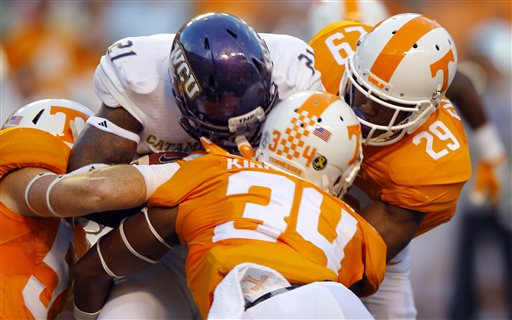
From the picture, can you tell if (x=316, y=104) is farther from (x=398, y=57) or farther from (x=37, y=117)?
(x=37, y=117)

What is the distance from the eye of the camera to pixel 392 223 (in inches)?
120

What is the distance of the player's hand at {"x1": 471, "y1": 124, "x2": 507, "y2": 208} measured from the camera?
14.5 ft

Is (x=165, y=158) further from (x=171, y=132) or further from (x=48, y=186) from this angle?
(x=48, y=186)

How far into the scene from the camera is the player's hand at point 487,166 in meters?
4.41

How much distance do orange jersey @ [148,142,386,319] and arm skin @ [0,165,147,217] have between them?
78 mm

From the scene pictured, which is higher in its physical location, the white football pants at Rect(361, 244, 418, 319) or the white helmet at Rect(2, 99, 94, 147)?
the white helmet at Rect(2, 99, 94, 147)

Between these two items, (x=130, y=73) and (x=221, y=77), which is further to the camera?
(x=130, y=73)

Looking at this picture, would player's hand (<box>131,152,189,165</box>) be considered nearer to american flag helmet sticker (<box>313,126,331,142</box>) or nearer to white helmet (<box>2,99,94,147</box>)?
white helmet (<box>2,99,94,147</box>)

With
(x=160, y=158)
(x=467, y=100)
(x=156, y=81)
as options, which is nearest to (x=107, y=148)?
(x=160, y=158)

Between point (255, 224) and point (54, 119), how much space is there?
101 cm

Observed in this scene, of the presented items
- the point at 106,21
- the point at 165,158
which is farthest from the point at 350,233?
the point at 106,21

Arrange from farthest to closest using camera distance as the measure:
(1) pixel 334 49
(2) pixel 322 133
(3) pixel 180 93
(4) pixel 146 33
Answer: (4) pixel 146 33 → (1) pixel 334 49 → (3) pixel 180 93 → (2) pixel 322 133

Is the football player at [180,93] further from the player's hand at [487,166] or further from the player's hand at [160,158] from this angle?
the player's hand at [487,166]

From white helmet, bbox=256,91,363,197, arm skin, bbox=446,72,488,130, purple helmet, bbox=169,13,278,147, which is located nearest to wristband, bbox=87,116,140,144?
purple helmet, bbox=169,13,278,147
